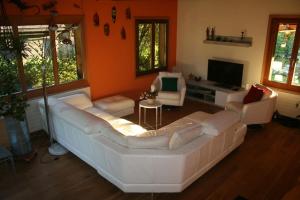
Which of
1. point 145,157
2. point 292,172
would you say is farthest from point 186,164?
point 292,172

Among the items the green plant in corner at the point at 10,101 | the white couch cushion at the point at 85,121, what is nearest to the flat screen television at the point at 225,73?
the white couch cushion at the point at 85,121

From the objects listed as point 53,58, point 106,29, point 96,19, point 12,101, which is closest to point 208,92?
point 106,29

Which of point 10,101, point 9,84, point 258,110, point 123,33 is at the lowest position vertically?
point 258,110

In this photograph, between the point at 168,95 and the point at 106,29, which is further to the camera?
the point at 168,95

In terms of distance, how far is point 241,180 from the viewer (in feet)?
12.2

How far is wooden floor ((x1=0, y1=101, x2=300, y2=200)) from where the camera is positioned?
11.1ft

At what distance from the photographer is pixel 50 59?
5.14 metres

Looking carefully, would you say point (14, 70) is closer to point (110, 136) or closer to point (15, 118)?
point (15, 118)

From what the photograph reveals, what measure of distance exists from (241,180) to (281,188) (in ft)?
1.73

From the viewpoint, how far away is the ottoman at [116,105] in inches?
213

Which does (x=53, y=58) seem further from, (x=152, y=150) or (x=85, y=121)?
(x=152, y=150)

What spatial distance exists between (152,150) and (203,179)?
1.10 meters

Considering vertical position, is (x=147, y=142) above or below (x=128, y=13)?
below

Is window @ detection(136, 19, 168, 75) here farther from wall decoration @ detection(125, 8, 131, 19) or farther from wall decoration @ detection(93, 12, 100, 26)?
wall decoration @ detection(93, 12, 100, 26)
